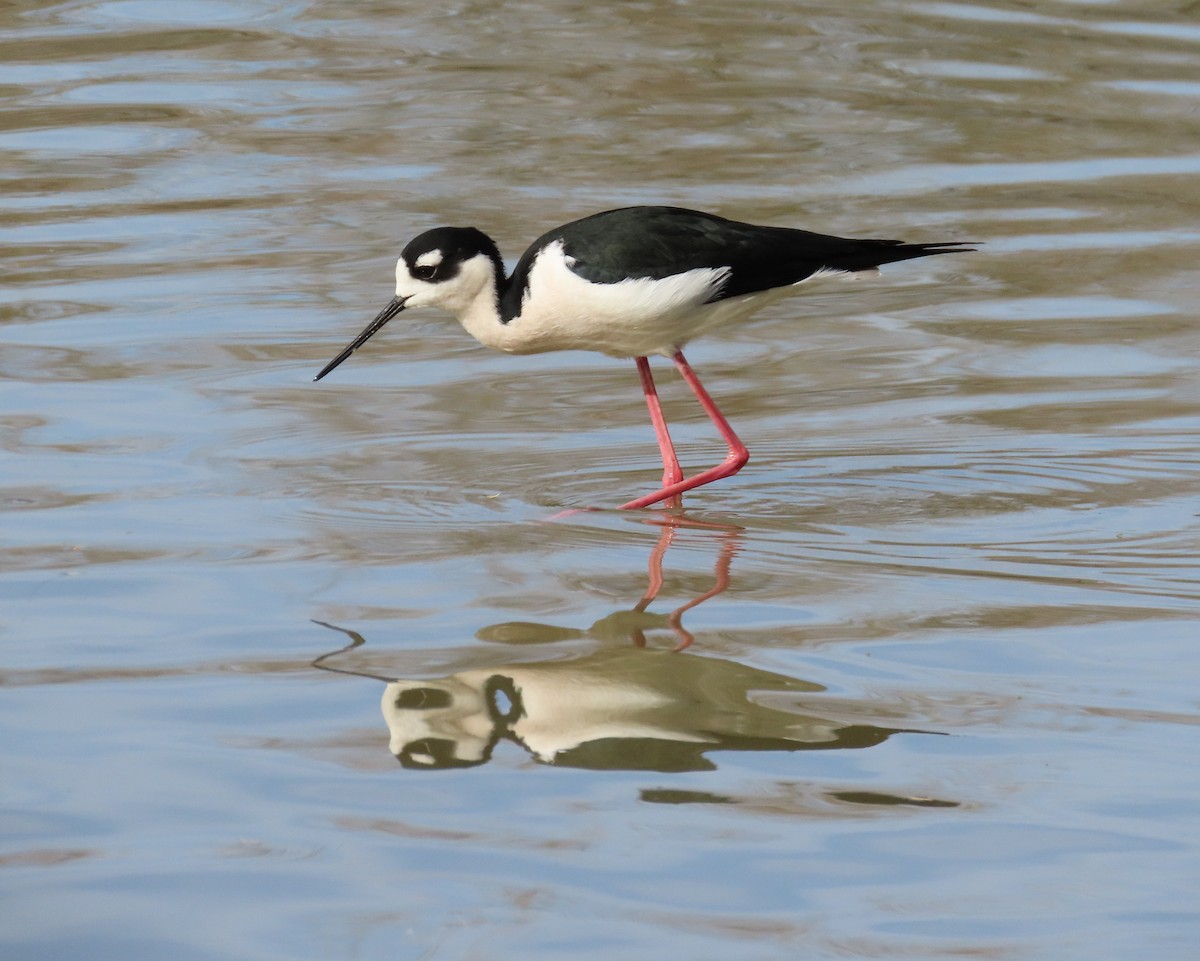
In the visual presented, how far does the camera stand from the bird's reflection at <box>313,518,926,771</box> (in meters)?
4.92

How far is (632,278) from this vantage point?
275 inches

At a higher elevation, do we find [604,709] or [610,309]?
[610,309]

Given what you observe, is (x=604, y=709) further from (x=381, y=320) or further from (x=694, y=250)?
(x=381, y=320)

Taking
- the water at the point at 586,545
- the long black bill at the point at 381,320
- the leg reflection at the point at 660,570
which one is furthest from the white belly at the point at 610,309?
the leg reflection at the point at 660,570

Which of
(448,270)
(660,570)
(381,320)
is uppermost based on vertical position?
(448,270)

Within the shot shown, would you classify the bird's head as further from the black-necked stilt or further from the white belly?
the white belly

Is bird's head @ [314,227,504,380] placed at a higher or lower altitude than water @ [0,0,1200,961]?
higher

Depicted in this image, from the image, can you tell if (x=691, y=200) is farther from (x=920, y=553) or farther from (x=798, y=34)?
(x=920, y=553)

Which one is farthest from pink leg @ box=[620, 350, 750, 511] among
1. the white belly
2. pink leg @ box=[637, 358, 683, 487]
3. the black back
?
the black back

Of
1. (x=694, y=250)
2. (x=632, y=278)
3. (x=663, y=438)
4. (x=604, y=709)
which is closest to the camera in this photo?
(x=604, y=709)

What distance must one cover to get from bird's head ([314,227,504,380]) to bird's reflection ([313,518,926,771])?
1835mm

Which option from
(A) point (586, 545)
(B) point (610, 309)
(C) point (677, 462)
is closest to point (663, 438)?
(C) point (677, 462)

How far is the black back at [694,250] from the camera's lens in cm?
699

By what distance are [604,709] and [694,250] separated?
7.80 ft
